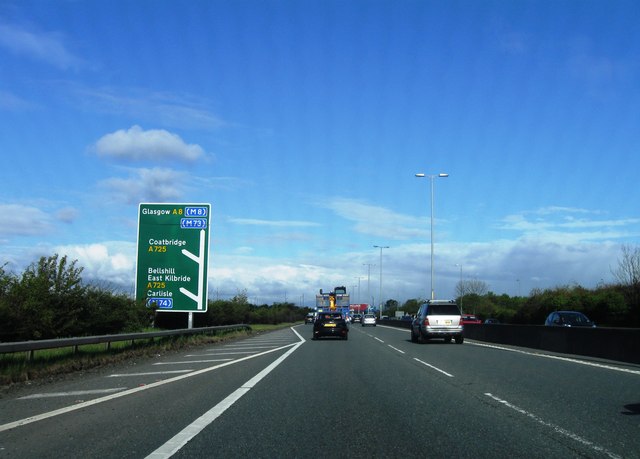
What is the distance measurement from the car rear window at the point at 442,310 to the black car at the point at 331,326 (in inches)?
288

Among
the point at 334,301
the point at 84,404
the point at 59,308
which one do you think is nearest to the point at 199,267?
the point at 59,308

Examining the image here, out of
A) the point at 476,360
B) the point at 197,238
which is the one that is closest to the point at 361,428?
the point at 476,360

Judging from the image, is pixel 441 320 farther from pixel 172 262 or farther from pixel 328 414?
pixel 328 414

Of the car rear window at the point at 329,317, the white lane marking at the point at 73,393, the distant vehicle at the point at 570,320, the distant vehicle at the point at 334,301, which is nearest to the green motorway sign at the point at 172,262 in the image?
the car rear window at the point at 329,317

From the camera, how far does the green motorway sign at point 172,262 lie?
94.7 feet

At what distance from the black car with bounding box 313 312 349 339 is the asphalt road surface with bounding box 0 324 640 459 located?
19589mm

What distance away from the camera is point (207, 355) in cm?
2367

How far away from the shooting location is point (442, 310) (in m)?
30.6

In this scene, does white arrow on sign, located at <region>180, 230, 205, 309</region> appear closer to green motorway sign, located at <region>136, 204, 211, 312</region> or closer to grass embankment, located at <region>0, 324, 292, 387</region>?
green motorway sign, located at <region>136, 204, 211, 312</region>

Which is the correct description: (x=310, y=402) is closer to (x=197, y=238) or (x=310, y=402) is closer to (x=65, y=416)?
(x=65, y=416)

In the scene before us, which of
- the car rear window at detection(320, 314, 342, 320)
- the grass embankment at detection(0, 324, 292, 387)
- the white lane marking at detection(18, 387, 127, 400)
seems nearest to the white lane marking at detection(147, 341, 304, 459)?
the white lane marking at detection(18, 387, 127, 400)

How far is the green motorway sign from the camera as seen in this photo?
28859mm

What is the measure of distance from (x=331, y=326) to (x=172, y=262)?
11.5m

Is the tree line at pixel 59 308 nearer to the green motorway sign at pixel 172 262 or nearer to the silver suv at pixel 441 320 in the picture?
the green motorway sign at pixel 172 262
